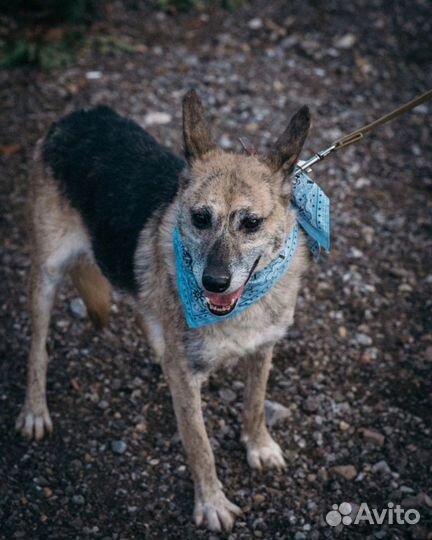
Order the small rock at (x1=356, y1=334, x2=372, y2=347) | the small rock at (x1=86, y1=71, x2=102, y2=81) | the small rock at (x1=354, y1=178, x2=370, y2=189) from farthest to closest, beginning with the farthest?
the small rock at (x1=86, y1=71, x2=102, y2=81) → the small rock at (x1=354, y1=178, x2=370, y2=189) → the small rock at (x1=356, y1=334, x2=372, y2=347)

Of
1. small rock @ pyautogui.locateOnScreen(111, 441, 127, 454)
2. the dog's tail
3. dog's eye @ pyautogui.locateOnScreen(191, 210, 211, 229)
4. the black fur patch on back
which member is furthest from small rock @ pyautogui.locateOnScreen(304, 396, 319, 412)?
dog's eye @ pyautogui.locateOnScreen(191, 210, 211, 229)

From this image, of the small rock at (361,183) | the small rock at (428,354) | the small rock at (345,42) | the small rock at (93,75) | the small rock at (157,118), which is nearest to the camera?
the small rock at (428,354)

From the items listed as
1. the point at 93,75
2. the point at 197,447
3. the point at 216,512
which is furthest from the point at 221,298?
the point at 93,75

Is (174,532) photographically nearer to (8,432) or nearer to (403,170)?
(8,432)

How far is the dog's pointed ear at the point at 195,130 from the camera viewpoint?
139 inches

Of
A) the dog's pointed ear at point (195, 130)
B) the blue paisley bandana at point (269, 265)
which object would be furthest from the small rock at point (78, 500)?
the dog's pointed ear at point (195, 130)

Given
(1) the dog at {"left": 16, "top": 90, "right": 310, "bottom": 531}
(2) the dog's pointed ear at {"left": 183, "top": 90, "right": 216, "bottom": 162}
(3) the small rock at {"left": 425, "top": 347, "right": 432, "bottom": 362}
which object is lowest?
(3) the small rock at {"left": 425, "top": 347, "right": 432, "bottom": 362}

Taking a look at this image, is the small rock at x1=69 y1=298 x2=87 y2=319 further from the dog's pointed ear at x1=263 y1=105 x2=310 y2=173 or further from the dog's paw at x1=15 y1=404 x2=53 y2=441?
the dog's pointed ear at x1=263 y1=105 x2=310 y2=173

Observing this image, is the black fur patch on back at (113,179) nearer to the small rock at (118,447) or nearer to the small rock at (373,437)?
the small rock at (118,447)

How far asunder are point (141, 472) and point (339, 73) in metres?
5.05

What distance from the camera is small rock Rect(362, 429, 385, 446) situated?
14.6 ft

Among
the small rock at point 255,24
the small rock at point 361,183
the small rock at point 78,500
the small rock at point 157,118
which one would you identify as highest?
the small rock at point 255,24

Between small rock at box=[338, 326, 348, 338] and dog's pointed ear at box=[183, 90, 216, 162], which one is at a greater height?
dog's pointed ear at box=[183, 90, 216, 162]

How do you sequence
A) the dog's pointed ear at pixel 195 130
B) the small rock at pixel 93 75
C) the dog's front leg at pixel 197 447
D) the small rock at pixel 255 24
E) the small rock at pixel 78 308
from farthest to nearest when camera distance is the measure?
1. the small rock at pixel 255 24
2. the small rock at pixel 93 75
3. the small rock at pixel 78 308
4. the dog's front leg at pixel 197 447
5. the dog's pointed ear at pixel 195 130
